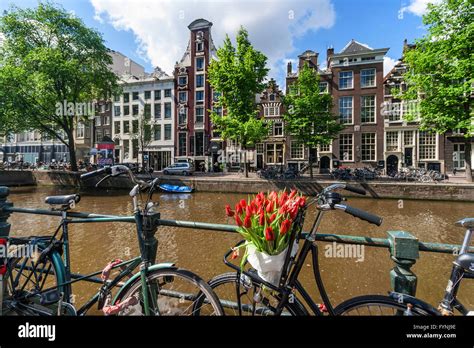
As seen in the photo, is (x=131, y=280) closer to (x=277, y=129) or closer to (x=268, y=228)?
(x=268, y=228)

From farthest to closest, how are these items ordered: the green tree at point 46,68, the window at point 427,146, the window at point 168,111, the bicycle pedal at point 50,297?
the window at point 168,111, the window at point 427,146, the green tree at point 46,68, the bicycle pedal at point 50,297

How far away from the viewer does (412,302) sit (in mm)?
1580

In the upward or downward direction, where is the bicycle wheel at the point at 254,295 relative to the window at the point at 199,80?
downward

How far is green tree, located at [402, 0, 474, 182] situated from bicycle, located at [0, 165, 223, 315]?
68.7ft

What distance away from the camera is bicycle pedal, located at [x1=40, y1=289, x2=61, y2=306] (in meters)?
2.16

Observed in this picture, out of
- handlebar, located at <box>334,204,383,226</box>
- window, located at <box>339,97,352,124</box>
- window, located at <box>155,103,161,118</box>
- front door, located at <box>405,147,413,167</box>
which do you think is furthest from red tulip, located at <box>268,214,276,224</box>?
window, located at <box>155,103,161,118</box>

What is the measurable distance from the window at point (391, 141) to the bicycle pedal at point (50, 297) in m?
32.6

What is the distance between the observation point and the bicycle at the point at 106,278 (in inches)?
77.2

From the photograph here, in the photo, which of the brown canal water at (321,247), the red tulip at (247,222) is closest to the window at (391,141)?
the brown canal water at (321,247)

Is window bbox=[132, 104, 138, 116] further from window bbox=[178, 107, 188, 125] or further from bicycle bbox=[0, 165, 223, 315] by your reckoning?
bicycle bbox=[0, 165, 223, 315]

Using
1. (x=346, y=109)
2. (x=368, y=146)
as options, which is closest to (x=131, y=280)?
(x=368, y=146)

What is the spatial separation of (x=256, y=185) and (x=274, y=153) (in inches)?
541

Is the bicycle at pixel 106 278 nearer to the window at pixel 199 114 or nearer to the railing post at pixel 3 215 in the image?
the railing post at pixel 3 215
